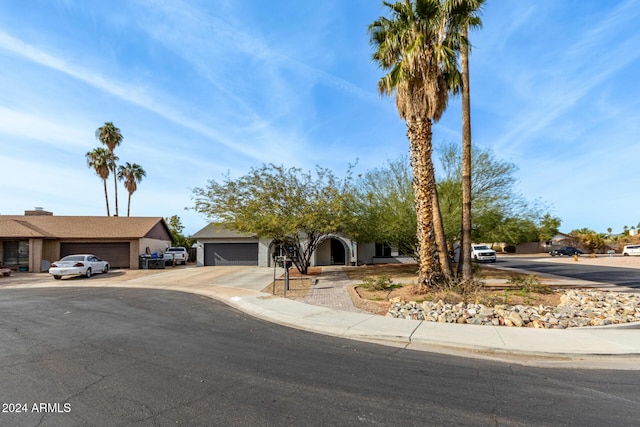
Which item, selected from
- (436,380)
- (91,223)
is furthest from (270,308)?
(91,223)

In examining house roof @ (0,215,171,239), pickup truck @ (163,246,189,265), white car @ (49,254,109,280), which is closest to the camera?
white car @ (49,254,109,280)

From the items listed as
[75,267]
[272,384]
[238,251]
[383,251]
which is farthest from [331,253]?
[272,384]

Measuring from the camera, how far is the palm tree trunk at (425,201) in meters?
12.6

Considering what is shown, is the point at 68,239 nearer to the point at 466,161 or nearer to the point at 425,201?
the point at 425,201

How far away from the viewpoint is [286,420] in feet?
13.0

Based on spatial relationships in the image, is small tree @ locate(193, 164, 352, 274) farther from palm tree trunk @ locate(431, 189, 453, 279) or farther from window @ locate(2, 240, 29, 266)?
window @ locate(2, 240, 29, 266)

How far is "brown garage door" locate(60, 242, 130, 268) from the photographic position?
1148 inches

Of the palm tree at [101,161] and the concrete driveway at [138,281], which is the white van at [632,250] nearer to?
the concrete driveway at [138,281]

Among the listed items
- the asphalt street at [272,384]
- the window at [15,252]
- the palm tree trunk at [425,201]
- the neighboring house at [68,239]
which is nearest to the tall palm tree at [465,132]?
the palm tree trunk at [425,201]

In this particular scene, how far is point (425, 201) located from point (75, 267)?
2189 cm

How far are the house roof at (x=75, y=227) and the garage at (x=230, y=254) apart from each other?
5575 mm

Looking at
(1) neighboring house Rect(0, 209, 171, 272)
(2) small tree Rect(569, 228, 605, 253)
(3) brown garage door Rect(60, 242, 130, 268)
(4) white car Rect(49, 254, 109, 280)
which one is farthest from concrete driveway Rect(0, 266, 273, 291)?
(2) small tree Rect(569, 228, 605, 253)

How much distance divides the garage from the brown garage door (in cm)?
649

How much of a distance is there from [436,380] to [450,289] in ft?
23.3
